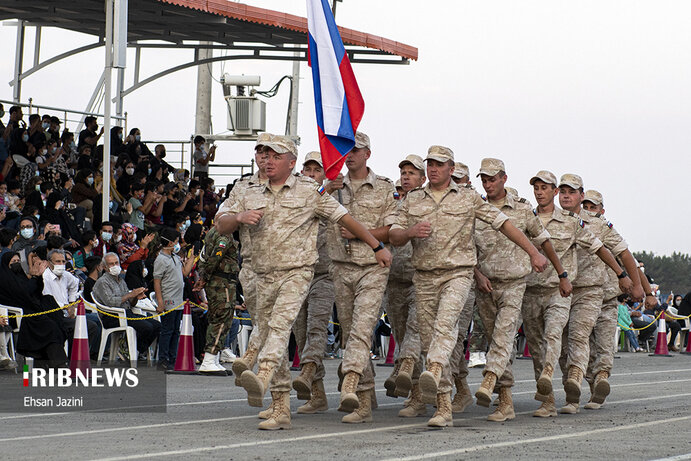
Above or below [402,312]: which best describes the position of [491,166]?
above

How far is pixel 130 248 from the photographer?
2108cm

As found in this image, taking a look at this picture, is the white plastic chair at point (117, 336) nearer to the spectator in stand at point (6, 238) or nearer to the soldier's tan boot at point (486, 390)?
the spectator in stand at point (6, 238)

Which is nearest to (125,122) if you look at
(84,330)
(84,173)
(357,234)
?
(84,173)

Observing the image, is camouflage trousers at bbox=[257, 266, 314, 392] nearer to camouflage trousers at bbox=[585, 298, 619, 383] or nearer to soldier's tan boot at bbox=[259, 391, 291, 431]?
soldier's tan boot at bbox=[259, 391, 291, 431]

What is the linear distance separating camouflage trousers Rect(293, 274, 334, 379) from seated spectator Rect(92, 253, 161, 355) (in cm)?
674

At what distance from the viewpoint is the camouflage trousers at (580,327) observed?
42.7 feet

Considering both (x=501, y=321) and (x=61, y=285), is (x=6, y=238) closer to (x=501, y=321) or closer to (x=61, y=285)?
(x=61, y=285)

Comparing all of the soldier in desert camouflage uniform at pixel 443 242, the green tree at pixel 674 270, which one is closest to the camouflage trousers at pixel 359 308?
the soldier in desert camouflage uniform at pixel 443 242

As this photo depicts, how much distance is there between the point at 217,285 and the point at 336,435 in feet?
24.3

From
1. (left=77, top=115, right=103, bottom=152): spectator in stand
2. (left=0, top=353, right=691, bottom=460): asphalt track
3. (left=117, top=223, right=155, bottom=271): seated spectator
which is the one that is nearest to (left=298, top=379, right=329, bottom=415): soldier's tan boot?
A: (left=0, top=353, right=691, bottom=460): asphalt track

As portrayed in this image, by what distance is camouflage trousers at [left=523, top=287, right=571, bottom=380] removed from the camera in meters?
12.6

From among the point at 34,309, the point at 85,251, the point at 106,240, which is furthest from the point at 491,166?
the point at 106,240

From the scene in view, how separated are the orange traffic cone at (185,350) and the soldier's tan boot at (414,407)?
642 centimetres

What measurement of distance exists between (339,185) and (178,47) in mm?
18618
